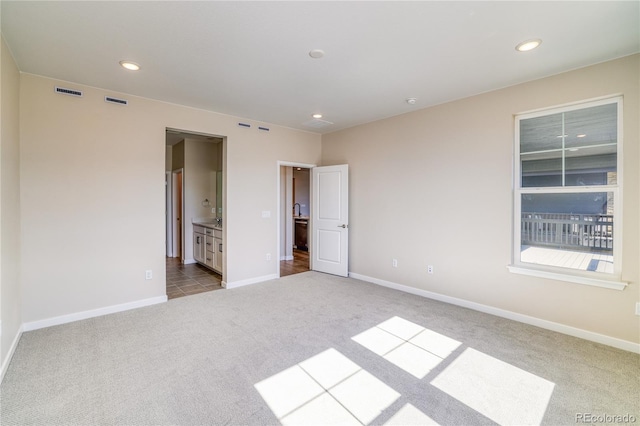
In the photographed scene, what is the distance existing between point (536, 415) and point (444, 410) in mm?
579

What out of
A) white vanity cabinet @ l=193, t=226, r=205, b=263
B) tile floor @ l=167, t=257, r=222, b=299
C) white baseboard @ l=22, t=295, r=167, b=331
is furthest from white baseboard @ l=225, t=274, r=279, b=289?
white vanity cabinet @ l=193, t=226, r=205, b=263

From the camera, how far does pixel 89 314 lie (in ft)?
11.1

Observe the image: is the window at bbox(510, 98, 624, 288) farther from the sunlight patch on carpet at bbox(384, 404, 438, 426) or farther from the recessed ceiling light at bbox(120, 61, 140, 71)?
the recessed ceiling light at bbox(120, 61, 140, 71)

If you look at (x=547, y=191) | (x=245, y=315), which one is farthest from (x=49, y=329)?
(x=547, y=191)

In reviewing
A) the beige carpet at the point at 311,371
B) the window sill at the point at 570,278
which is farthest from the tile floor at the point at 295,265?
the window sill at the point at 570,278

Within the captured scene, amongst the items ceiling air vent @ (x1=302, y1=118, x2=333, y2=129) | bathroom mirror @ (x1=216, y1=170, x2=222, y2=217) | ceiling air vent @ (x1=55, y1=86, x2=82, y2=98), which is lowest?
bathroom mirror @ (x1=216, y1=170, x2=222, y2=217)

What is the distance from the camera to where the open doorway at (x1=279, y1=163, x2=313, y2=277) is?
6.23 metres

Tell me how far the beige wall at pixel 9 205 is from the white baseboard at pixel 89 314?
17cm

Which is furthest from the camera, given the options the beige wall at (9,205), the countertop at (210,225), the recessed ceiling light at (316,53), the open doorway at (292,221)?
the open doorway at (292,221)

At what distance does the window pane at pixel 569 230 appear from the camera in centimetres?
288

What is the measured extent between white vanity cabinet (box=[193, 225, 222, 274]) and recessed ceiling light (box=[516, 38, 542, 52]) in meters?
4.79

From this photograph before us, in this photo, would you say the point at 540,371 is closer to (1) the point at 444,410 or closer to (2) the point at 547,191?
(1) the point at 444,410

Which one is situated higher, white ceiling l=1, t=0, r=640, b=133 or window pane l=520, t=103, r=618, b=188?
white ceiling l=1, t=0, r=640, b=133

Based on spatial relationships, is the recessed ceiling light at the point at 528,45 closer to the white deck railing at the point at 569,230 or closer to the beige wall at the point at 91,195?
the white deck railing at the point at 569,230
